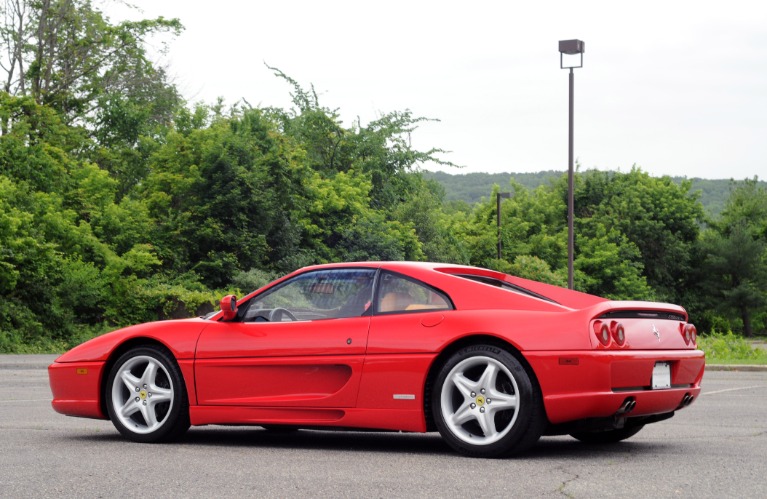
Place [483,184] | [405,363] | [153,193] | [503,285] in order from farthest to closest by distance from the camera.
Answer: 1. [483,184]
2. [153,193]
3. [503,285]
4. [405,363]

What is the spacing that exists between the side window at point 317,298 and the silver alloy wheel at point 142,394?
79 cm

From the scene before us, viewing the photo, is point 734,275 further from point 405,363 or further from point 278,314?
point 405,363

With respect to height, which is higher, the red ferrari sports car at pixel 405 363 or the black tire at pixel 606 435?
the red ferrari sports car at pixel 405 363

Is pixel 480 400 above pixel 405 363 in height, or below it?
below

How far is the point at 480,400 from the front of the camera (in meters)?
6.75

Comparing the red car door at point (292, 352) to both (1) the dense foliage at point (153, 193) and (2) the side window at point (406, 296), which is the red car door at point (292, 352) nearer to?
(2) the side window at point (406, 296)

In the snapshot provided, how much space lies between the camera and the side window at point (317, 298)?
7.46 meters

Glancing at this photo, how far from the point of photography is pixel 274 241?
39.5 m

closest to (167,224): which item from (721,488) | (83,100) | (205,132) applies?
(205,132)

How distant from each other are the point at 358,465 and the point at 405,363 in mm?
810

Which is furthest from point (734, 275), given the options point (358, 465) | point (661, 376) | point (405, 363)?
point (358, 465)

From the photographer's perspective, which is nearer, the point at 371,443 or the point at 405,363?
the point at 405,363

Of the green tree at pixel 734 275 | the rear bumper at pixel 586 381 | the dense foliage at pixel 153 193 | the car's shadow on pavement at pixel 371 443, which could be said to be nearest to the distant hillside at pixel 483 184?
the green tree at pixel 734 275

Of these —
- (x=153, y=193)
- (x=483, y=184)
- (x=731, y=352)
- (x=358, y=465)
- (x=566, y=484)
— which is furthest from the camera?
(x=483, y=184)
